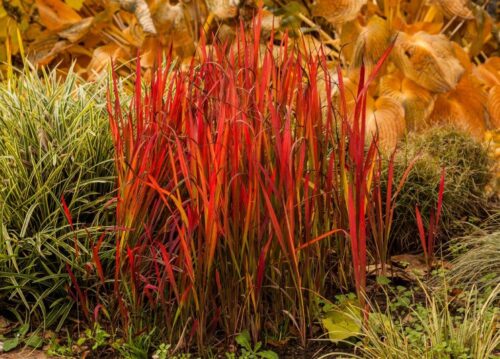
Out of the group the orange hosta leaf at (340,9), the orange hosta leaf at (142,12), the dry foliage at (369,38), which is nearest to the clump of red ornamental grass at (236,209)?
the dry foliage at (369,38)

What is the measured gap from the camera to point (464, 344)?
2545 mm

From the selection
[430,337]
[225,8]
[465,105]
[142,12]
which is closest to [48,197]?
[430,337]

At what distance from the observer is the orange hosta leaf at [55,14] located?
5992 millimetres

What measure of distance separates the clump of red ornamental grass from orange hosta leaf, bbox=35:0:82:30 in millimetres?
3338

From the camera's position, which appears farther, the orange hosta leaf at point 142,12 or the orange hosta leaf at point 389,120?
the orange hosta leaf at point 142,12

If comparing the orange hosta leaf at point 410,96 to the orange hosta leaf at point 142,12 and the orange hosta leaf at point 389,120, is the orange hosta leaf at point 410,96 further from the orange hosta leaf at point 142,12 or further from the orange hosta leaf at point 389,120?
the orange hosta leaf at point 142,12

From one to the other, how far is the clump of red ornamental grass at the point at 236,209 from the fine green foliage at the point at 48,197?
0.90ft

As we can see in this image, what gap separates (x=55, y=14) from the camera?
609 centimetres

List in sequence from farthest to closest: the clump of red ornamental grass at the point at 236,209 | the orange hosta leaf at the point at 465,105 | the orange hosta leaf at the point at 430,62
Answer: the orange hosta leaf at the point at 465,105, the orange hosta leaf at the point at 430,62, the clump of red ornamental grass at the point at 236,209

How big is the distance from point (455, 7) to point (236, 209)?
266cm

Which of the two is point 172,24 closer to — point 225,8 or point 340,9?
point 225,8

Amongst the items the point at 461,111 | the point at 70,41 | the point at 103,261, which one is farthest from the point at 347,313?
the point at 70,41

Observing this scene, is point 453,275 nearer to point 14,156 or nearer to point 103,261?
point 103,261

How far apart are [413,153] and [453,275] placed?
2.65 feet
